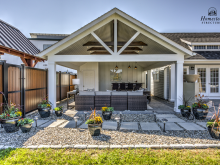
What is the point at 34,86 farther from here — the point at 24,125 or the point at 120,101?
the point at 120,101

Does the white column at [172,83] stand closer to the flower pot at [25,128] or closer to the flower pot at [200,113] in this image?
the flower pot at [200,113]

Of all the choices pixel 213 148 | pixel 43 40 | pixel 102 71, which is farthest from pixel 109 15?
pixel 43 40

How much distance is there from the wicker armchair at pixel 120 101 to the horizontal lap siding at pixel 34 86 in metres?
3.13

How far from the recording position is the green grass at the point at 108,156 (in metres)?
2.41

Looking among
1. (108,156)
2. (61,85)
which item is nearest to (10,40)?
(61,85)

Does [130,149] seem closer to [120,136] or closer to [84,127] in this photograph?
[120,136]

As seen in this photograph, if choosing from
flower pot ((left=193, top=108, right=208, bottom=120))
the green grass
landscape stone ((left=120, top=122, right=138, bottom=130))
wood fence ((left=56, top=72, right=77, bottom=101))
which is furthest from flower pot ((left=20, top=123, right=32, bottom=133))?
flower pot ((left=193, top=108, right=208, bottom=120))

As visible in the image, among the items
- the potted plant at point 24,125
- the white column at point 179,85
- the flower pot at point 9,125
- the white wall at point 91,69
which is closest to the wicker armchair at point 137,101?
the white column at point 179,85

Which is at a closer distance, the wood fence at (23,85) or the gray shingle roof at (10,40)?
the wood fence at (23,85)

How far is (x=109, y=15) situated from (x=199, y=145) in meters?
4.91

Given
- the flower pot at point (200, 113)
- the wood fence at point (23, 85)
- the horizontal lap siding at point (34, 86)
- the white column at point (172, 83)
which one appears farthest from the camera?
the white column at point (172, 83)

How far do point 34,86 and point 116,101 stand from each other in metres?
3.40

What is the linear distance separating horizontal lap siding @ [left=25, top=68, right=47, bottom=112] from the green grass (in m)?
2.93

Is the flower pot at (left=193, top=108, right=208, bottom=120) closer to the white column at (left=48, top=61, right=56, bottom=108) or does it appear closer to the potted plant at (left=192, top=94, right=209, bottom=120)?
the potted plant at (left=192, top=94, right=209, bottom=120)
